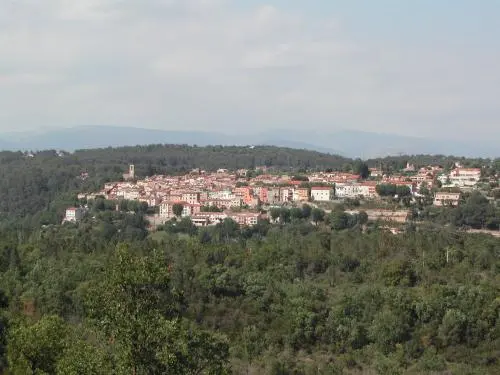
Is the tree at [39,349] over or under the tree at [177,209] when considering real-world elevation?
over

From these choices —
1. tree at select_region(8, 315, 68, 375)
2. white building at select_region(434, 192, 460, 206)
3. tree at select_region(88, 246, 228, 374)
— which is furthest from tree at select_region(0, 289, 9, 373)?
white building at select_region(434, 192, 460, 206)

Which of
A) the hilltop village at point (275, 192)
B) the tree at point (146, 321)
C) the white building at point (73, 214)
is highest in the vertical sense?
the tree at point (146, 321)

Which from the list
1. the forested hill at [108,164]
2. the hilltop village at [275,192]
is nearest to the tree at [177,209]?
the hilltop village at [275,192]

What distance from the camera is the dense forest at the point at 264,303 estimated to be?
5613 mm

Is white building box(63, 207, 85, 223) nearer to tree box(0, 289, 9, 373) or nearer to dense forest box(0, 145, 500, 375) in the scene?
dense forest box(0, 145, 500, 375)

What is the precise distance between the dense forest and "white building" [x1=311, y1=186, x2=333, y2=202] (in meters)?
9.77

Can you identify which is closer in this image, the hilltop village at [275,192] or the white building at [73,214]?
the hilltop village at [275,192]

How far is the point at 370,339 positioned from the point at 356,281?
492 cm

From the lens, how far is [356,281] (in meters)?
22.1

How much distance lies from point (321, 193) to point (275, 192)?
3.20 m

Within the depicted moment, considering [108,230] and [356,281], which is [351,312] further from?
[108,230]

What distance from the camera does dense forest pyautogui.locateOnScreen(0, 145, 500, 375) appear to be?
A: 5613mm

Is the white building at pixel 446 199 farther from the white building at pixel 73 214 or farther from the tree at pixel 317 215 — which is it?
the white building at pixel 73 214

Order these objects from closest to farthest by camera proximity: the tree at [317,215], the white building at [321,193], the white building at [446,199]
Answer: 1. the tree at [317,215]
2. the white building at [446,199]
3. the white building at [321,193]
